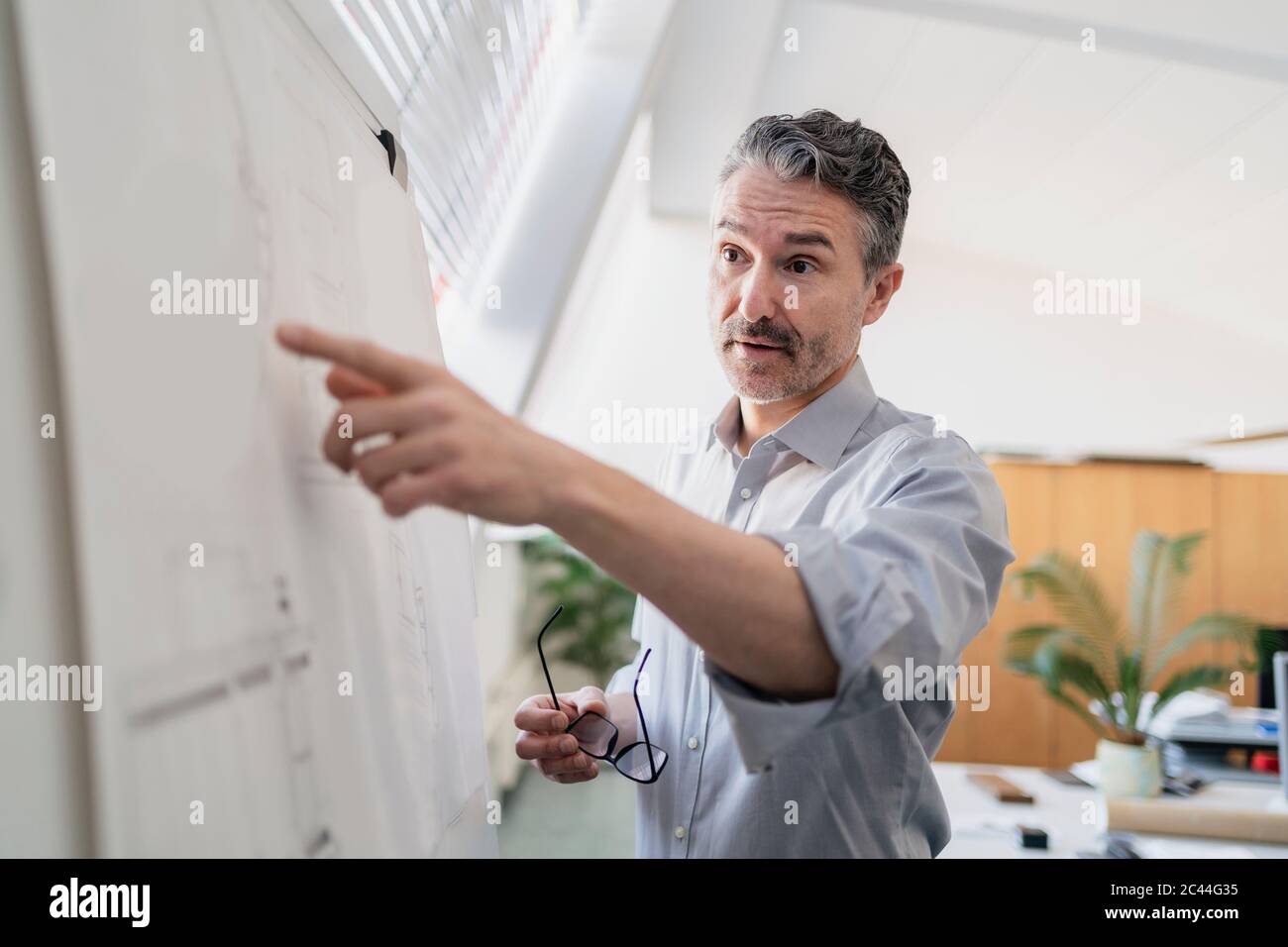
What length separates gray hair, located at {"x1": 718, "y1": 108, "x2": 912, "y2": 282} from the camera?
1.03m

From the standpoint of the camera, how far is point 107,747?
400mm

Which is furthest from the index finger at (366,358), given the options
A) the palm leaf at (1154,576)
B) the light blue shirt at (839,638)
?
the palm leaf at (1154,576)

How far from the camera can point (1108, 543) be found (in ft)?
→ 15.3

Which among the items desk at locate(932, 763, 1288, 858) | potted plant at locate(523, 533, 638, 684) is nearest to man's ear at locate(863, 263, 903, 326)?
desk at locate(932, 763, 1288, 858)

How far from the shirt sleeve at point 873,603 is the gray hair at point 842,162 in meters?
0.47

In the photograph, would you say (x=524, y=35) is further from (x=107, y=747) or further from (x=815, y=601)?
(x=107, y=747)

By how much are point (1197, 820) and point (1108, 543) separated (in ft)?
8.54

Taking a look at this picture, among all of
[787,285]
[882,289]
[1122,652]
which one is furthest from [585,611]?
[787,285]

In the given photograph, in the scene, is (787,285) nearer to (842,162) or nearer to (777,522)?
(842,162)

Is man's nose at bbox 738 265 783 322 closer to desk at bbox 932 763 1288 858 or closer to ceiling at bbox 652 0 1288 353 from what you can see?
desk at bbox 932 763 1288 858

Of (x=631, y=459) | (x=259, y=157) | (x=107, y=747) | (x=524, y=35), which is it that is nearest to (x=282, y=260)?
(x=259, y=157)

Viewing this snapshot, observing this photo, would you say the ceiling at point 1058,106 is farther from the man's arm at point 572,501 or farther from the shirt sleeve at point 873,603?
the man's arm at point 572,501

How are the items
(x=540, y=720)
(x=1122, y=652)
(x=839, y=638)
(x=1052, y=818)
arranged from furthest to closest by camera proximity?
1. (x=1122, y=652)
2. (x=1052, y=818)
3. (x=540, y=720)
4. (x=839, y=638)
